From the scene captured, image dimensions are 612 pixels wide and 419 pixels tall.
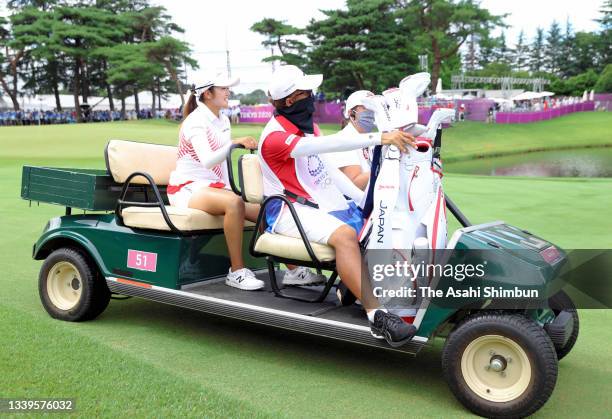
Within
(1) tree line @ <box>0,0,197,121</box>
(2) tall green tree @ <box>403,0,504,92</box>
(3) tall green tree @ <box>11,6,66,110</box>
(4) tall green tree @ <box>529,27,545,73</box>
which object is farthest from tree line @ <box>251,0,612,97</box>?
(4) tall green tree @ <box>529,27,545,73</box>

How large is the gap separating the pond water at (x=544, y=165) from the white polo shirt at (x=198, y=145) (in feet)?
67.8

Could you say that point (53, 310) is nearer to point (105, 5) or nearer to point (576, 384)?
point (576, 384)

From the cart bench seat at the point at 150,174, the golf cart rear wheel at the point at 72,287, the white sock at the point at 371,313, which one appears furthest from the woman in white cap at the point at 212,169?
the white sock at the point at 371,313

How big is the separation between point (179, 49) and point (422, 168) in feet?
184

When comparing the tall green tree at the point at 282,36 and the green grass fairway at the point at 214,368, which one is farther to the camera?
the tall green tree at the point at 282,36

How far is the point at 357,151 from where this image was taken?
197 inches

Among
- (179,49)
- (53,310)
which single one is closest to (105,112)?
(179,49)

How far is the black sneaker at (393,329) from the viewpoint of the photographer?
347cm

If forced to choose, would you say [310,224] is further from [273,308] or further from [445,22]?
[445,22]

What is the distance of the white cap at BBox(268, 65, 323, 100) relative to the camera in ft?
13.4

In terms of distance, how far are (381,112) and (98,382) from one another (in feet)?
6.65

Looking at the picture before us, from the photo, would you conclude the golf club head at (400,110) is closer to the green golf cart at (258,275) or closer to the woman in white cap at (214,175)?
the green golf cart at (258,275)

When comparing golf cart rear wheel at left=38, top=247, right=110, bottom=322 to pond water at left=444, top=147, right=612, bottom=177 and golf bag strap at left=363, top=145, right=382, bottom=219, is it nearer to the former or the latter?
golf bag strap at left=363, top=145, right=382, bottom=219

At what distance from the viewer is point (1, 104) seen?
215 ft
